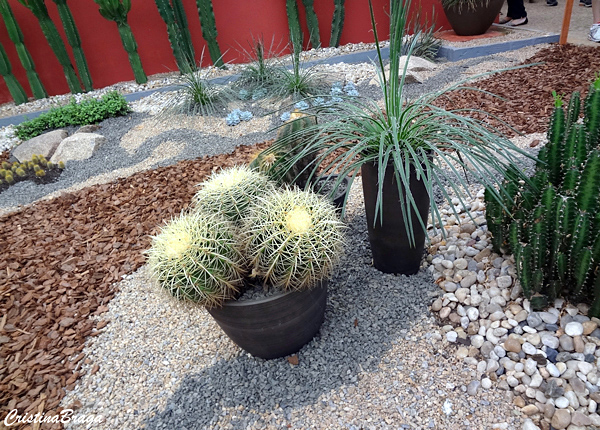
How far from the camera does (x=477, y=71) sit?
4.84 meters

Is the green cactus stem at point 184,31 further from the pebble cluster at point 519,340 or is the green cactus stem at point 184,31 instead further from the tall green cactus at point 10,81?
the pebble cluster at point 519,340

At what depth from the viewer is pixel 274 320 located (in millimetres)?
1507

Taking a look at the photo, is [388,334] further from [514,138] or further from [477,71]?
[477,71]

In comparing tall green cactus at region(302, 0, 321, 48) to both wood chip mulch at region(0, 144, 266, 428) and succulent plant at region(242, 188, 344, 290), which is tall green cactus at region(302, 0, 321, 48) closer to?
wood chip mulch at region(0, 144, 266, 428)

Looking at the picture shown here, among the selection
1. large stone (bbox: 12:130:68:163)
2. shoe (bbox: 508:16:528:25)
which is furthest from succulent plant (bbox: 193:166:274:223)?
shoe (bbox: 508:16:528:25)

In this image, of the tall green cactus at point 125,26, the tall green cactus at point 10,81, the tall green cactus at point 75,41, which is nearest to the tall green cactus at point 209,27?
the tall green cactus at point 125,26

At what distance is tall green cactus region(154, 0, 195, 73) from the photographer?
5.45m

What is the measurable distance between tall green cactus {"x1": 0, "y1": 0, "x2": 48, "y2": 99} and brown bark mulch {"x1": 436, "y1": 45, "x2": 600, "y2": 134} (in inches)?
215

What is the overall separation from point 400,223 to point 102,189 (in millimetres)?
2687

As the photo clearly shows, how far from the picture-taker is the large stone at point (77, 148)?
4.25 metres

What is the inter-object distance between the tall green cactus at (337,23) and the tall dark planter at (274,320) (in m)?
5.64

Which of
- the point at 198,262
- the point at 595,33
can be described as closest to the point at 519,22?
the point at 595,33

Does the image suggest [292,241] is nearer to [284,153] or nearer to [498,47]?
[284,153]

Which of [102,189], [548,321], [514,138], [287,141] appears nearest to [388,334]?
[548,321]
